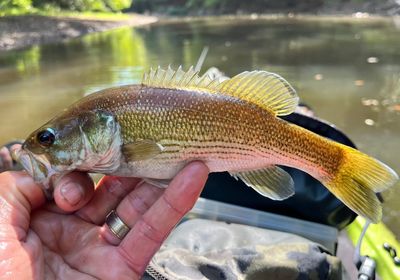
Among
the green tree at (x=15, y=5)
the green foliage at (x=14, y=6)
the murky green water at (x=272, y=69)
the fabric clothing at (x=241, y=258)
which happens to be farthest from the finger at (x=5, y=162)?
the green tree at (x=15, y=5)

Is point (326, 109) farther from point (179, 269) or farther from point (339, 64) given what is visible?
point (179, 269)

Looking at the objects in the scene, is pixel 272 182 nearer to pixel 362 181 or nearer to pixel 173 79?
pixel 362 181

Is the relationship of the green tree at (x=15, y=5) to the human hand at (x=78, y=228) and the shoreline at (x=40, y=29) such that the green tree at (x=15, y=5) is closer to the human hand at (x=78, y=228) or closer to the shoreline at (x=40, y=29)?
the shoreline at (x=40, y=29)

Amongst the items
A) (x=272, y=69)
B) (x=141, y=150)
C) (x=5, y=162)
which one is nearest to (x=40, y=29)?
(x=272, y=69)

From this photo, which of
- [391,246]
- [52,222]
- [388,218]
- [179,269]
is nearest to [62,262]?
[52,222]

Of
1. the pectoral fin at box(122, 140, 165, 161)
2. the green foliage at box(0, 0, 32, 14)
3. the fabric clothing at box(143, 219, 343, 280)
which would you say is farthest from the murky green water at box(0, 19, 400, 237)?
the green foliage at box(0, 0, 32, 14)
